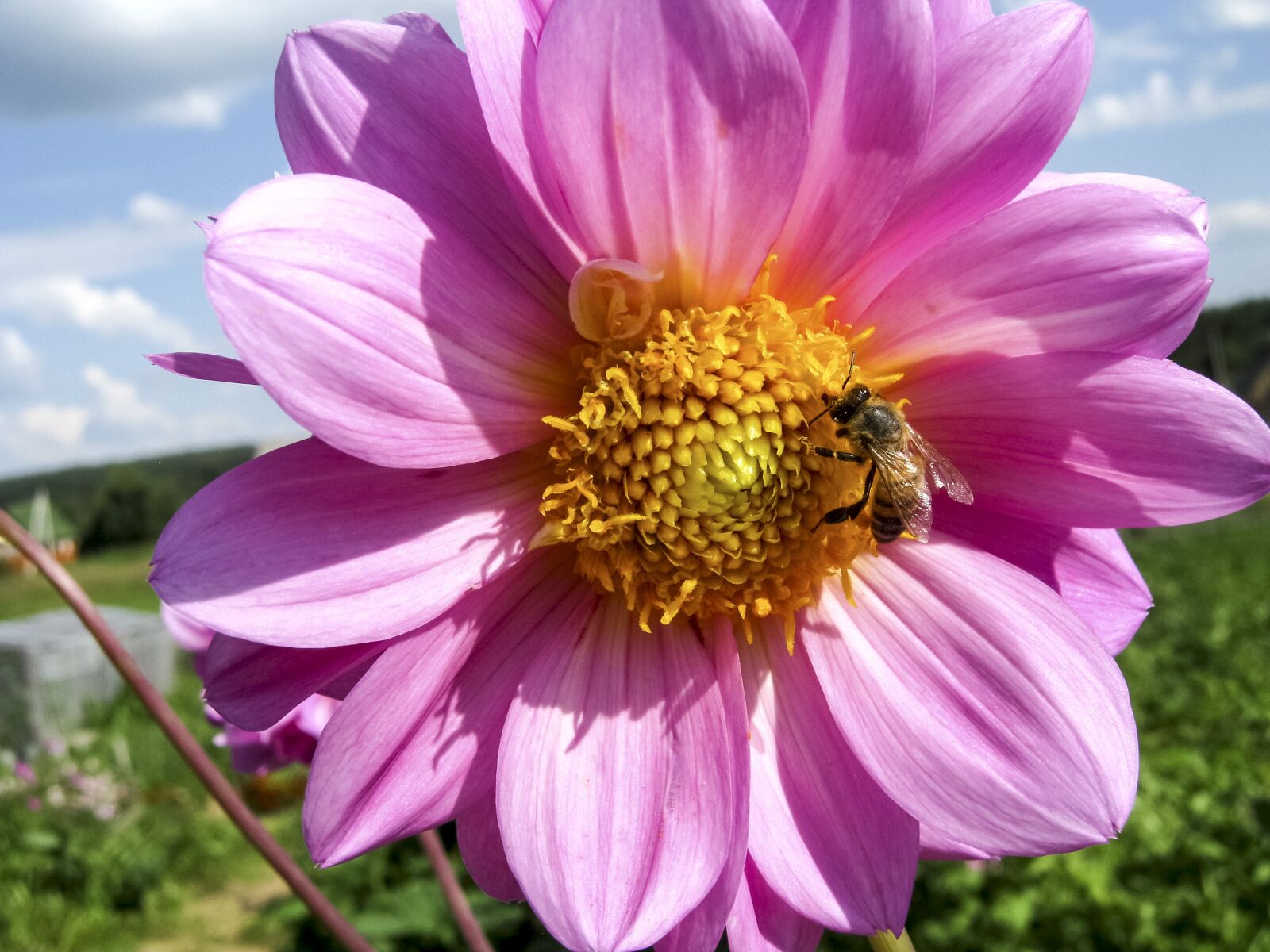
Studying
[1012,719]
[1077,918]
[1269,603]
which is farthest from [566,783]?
[1269,603]

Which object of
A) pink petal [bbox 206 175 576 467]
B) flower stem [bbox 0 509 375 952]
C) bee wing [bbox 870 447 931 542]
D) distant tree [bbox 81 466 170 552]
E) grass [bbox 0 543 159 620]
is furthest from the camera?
distant tree [bbox 81 466 170 552]

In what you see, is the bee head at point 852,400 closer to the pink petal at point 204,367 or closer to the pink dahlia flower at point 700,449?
the pink dahlia flower at point 700,449

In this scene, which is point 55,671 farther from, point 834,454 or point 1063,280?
point 1063,280

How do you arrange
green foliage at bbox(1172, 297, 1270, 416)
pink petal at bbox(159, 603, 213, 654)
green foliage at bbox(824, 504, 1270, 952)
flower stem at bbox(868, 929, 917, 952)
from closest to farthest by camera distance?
flower stem at bbox(868, 929, 917, 952)
pink petal at bbox(159, 603, 213, 654)
green foliage at bbox(824, 504, 1270, 952)
green foliage at bbox(1172, 297, 1270, 416)

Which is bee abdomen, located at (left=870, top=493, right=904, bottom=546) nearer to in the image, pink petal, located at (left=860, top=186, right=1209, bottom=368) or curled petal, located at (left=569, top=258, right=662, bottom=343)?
pink petal, located at (left=860, top=186, right=1209, bottom=368)

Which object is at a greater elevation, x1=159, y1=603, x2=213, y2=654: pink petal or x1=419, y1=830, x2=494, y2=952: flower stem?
x1=159, y1=603, x2=213, y2=654: pink petal

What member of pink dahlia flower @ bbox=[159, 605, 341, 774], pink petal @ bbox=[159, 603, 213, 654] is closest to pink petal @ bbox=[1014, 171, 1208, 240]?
pink dahlia flower @ bbox=[159, 605, 341, 774]

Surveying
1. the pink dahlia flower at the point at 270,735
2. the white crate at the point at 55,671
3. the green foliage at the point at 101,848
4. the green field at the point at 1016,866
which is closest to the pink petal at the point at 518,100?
the pink dahlia flower at the point at 270,735

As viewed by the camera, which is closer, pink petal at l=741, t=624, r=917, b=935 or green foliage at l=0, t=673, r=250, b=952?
pink petal at l=741, t=624, r=917, b=935
